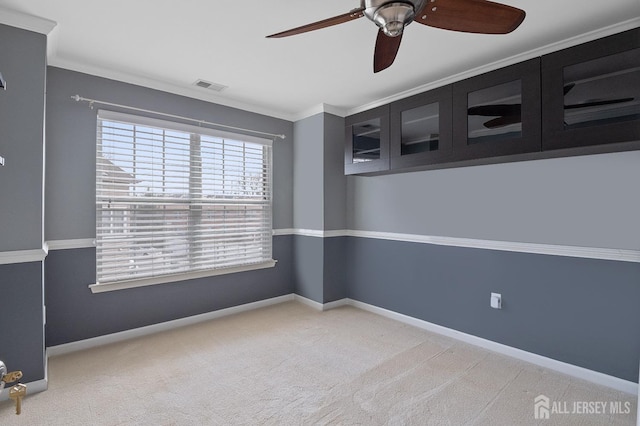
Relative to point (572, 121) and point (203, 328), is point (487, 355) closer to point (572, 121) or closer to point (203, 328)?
point (572, 121)

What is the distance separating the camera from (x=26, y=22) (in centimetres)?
207

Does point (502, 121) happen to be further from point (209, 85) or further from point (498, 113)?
point (209, 85)

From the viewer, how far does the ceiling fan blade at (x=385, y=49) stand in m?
1.71

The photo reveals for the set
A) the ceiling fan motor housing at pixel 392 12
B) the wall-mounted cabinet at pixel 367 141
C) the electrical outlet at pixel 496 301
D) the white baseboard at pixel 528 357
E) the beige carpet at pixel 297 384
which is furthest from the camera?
the wall-mounted cabinet at pixel 367 141

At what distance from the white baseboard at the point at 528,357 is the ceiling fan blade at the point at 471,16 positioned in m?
2.34

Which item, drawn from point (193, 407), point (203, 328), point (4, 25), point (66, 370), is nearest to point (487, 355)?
point (193, 407)

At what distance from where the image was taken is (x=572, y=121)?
2109mm

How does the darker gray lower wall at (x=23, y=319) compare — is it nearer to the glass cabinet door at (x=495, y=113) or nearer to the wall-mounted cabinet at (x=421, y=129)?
the wall-mounted cabinet at (x=421, y=129)

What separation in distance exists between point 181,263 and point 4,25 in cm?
218

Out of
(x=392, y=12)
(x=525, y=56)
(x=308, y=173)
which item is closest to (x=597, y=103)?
(x=525, y=56)

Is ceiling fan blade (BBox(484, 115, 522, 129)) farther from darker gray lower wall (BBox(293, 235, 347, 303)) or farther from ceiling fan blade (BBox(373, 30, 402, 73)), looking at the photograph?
darker gray lower wall (BBox(293, 235, 347, 303))

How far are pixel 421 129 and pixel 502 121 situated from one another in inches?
27.4

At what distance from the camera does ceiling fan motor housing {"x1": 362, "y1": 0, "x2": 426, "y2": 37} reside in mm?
1312
